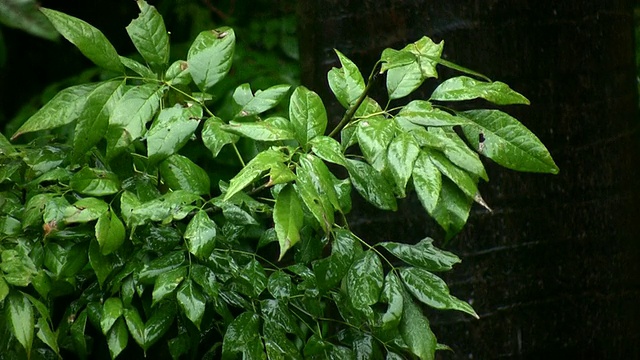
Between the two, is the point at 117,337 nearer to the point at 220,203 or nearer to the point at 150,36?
the point at 220,203

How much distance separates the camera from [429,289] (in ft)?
3.87

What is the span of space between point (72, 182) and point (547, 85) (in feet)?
2.93

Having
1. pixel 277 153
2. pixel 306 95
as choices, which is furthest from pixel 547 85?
pixel 277 153

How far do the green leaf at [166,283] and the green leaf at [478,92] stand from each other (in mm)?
399

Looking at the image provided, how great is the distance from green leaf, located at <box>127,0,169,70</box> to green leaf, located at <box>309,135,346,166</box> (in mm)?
293

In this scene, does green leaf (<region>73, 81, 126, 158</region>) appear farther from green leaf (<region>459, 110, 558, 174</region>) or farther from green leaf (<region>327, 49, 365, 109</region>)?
green leaf (<region>459, 110, 558, 174</region>)

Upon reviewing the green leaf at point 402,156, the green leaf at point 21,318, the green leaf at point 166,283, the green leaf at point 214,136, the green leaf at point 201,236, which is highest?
the green leaf at point 402,156

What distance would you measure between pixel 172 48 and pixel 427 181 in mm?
2025

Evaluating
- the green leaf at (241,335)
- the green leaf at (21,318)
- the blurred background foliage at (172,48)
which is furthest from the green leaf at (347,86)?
the blurred background foliage at (172,48)

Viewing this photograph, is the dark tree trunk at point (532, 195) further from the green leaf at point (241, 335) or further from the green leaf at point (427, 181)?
the green leaf at point (427, 181)

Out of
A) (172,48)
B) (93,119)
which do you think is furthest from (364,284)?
(172,48)

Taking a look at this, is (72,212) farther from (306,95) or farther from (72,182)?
(306,95)

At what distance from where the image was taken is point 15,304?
113 centimetres

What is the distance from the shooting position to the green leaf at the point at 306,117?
1112 millimetres
